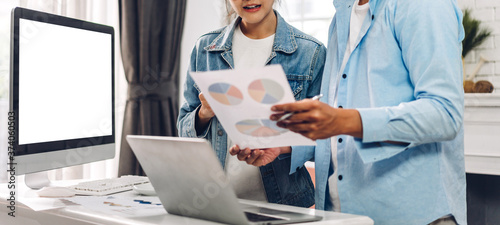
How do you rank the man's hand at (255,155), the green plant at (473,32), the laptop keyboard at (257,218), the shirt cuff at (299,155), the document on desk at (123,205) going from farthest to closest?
the green plant at (473,32) < the shirt cuff at (299,155) < the man's hand at (255,155) < the document on desk at (123,205) < the laptop keyboard at (257,218)

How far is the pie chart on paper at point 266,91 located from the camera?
0.83 meters

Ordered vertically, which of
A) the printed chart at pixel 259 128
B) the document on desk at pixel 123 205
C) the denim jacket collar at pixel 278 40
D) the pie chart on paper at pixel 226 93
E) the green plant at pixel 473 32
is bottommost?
the document on desk at pixel 123 205

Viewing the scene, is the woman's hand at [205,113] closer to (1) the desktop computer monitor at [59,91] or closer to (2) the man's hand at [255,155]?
(2) the man's hand at [255,155]

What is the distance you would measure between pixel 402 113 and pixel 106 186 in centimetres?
90

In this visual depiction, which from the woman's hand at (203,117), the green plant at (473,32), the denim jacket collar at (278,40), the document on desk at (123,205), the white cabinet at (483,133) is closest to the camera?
the document on desk at (123,205)

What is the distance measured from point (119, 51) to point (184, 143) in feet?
8.35

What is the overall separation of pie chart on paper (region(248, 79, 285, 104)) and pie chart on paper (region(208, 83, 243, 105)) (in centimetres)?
3

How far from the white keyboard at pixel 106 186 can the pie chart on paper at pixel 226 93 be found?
0.65 metres

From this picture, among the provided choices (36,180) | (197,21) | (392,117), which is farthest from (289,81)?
(197,21)

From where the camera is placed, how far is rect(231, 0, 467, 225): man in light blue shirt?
Result: 98 cm

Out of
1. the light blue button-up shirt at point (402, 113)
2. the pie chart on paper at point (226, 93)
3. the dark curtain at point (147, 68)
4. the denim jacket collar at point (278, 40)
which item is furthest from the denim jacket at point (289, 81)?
the dark curtain at point (147, 68)

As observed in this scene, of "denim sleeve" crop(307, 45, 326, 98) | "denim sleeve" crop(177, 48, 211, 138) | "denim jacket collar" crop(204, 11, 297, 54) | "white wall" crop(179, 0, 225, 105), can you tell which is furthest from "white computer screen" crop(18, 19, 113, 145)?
"white wall" crop(179, 0, 225, 105)

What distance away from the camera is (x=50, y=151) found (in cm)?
146

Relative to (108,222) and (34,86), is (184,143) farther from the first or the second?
(34,86)
